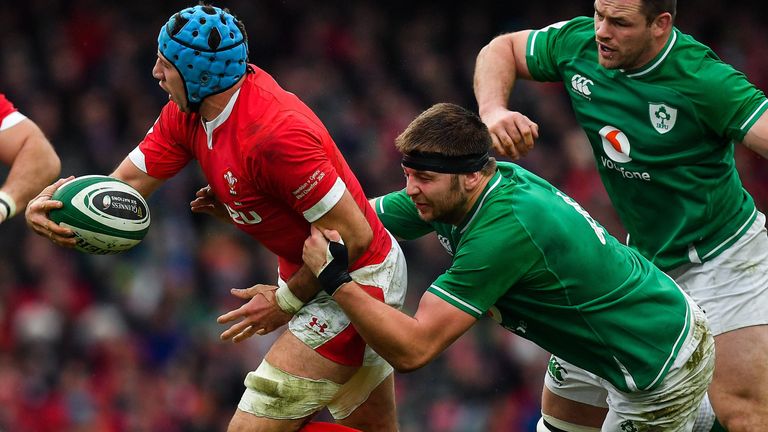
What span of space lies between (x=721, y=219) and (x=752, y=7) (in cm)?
965

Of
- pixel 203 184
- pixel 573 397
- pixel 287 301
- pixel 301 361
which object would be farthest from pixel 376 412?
pixel 203 184

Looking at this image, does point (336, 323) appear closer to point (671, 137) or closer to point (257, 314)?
point (257, 314)

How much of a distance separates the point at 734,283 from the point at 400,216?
1.69 metres

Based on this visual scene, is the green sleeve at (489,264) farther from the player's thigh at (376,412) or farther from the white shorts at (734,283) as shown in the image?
the white shorts at (734,283)

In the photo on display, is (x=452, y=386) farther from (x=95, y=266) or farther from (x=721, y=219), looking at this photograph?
(x=721, y=219)

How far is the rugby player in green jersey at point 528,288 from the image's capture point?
199 inches

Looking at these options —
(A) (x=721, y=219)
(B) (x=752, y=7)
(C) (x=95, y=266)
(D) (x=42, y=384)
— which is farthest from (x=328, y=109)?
(A) (x=721, y=219)

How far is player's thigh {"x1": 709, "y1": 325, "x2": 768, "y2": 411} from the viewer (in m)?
5.77

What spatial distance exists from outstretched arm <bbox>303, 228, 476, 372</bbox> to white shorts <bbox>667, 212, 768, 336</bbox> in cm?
157

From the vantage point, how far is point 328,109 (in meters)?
13.5

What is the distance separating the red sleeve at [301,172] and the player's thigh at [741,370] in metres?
2.11

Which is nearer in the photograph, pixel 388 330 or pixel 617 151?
pixel 388 330

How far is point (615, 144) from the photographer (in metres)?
6.06

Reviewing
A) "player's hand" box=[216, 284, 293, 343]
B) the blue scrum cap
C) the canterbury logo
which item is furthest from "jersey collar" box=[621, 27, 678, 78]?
"player's hand" box=[216, 284, 293, 343]
